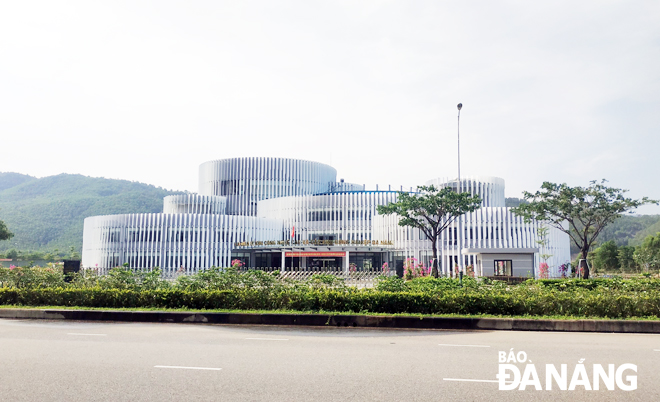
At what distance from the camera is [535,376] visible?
8.34 metres

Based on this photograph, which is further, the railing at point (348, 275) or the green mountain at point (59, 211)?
the green mountain at point (59, 211)

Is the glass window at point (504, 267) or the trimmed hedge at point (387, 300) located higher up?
the glass window at point (504, 267)

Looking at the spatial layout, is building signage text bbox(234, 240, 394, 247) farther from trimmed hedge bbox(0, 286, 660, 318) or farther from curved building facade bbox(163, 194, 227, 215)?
trimmed hedge bbox(0, 286, 660, 318)

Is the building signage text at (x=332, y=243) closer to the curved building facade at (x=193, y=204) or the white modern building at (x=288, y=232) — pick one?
the white modern building at (x=288, y=232)

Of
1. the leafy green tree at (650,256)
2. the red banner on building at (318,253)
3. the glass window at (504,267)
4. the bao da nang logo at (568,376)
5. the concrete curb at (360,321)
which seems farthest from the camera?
the leafy green tree at (650,256)

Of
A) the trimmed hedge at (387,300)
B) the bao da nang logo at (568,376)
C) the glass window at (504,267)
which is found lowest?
the bao da nang logo at (568,376)

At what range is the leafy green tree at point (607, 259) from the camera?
3814 inches

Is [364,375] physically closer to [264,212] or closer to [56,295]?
[56,295]

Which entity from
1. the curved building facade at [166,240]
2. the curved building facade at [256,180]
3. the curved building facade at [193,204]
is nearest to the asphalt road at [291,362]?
the curved building facade at [166,240]

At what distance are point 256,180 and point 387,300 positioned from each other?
67752mm

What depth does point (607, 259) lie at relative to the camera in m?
96.9

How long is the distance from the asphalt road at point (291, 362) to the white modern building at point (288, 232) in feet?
110

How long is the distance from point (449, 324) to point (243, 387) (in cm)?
835

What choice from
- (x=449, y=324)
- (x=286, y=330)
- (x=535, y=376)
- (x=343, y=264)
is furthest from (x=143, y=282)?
(x=343, y=264)
